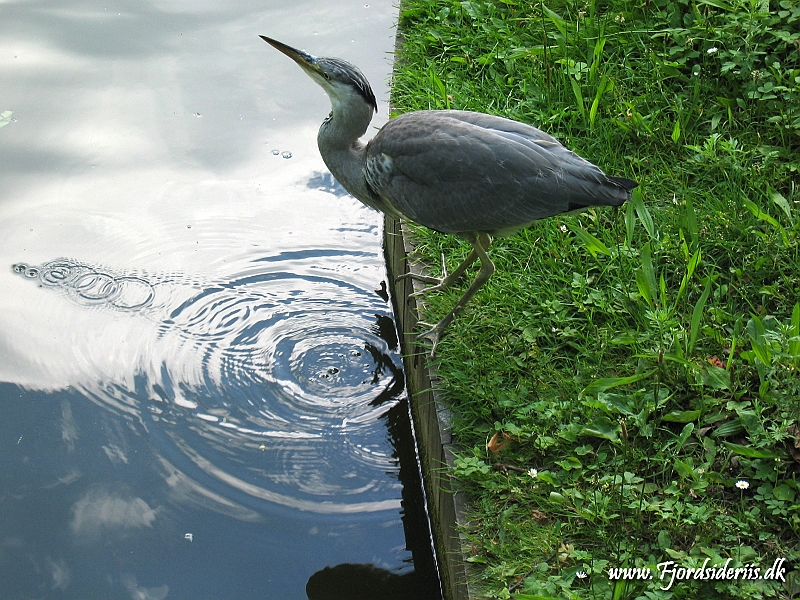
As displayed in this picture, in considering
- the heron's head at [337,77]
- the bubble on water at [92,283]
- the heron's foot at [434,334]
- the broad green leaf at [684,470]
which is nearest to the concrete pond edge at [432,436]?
the heron's foot at [434,334]

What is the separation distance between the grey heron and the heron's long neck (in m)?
0.02

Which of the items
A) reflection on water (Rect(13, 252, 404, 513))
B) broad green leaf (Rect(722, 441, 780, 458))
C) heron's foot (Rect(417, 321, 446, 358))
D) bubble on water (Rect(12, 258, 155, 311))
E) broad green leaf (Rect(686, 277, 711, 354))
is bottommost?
bubble on water (Rect(12, 258, 155, 311))

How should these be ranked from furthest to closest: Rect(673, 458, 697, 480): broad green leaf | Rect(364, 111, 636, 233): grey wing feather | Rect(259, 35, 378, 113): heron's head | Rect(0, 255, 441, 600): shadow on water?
1. Rect(259, 35, 378, 113): heron's head
2. Rect(364, 111, 636, 233): grey wing feather
3. Rect(0, 255, 441, 600): shadow on water
4. Rect(673, 458, 697, 480): broad green leaf

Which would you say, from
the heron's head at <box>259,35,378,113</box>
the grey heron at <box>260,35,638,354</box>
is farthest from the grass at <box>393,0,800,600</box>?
the heron's head at <box>259,35,378,113</box>

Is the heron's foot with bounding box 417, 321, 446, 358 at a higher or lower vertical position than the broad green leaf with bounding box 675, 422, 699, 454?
lower

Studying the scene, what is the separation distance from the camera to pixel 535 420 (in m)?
3.53

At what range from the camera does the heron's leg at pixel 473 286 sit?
13.3ft

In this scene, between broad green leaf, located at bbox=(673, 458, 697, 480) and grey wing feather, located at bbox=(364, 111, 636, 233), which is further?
grey wing feather, located at bbox=(364, 111, 636, 233)

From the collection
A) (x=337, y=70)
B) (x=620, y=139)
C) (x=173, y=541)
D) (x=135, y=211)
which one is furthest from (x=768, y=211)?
(x=135, y=211)

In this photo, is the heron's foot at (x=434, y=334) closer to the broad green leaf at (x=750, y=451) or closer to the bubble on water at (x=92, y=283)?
the broad green leaf at (x=750, y=451)

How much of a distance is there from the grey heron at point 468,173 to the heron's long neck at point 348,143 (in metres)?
0.02

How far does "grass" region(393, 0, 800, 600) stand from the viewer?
3.03 metres

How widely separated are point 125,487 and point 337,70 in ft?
7.47

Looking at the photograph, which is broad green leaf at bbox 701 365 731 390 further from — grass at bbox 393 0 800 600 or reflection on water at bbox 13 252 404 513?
reflection on water at bbox 13 252 404 513
